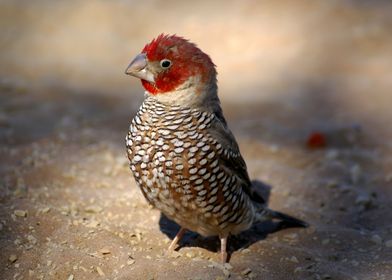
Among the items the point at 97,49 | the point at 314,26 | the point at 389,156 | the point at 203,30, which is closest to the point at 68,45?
the point at 97,49

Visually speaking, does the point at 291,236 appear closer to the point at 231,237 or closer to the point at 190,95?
the point at 231,237

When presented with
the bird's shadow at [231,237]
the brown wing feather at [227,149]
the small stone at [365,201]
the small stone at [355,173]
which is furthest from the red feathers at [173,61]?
the small stone at [355,173]

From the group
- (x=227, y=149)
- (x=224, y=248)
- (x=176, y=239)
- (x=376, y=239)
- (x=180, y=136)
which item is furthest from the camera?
(x=376, y=239)

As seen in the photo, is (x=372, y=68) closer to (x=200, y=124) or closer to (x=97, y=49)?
(x=97, y=49)

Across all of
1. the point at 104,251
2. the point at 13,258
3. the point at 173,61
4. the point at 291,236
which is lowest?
the point at 13,258

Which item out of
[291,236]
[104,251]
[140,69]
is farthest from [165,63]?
[291,236]

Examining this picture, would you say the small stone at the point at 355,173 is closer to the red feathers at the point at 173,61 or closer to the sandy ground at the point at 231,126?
the sandy ground at the point at 231,126
